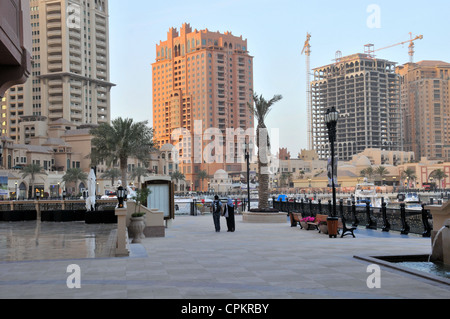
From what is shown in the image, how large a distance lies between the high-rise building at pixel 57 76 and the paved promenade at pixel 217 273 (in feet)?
365

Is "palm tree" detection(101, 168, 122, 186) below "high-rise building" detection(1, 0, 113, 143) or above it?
below

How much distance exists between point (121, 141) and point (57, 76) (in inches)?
3149

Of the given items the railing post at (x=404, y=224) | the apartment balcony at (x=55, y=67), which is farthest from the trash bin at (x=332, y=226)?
the apartment balcony at (x=55, y=67)

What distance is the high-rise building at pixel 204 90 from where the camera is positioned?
585ft

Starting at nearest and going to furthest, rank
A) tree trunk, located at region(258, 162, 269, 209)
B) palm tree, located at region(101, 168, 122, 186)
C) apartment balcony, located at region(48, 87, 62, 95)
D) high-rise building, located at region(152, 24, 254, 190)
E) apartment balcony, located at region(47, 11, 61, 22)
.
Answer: tree trunk, located at region(258, 162, 269, 209) → palm tree, located at region(101, 168, 122, 186) → apartment balcony, located at region(48, 87, 62, 95) → apartment balcony, located at region(47, 11, 61, 22) → high-rise building, located at region(152, 24, 254, 190)

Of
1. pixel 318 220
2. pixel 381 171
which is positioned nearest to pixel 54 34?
pixel 381 171

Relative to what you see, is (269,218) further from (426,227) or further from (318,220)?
(426,227)

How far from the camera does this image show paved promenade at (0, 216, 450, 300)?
8.51 m

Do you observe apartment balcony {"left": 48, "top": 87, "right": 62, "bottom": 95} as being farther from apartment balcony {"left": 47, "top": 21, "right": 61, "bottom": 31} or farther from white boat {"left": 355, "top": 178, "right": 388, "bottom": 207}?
white boat {"left": 355, "top": 178, "right": 388, "bottom": 207}

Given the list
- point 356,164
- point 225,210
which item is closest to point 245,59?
point 356,164

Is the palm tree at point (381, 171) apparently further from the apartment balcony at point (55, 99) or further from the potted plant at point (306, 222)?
the potted plant at point (306, 222)

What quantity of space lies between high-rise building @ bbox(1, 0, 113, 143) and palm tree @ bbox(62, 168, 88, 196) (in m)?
30.7

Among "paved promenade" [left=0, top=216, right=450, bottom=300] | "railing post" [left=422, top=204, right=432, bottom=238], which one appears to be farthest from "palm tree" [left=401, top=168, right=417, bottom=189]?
"paved promenade" [left=0, top=216, right=450, bottom=300]
